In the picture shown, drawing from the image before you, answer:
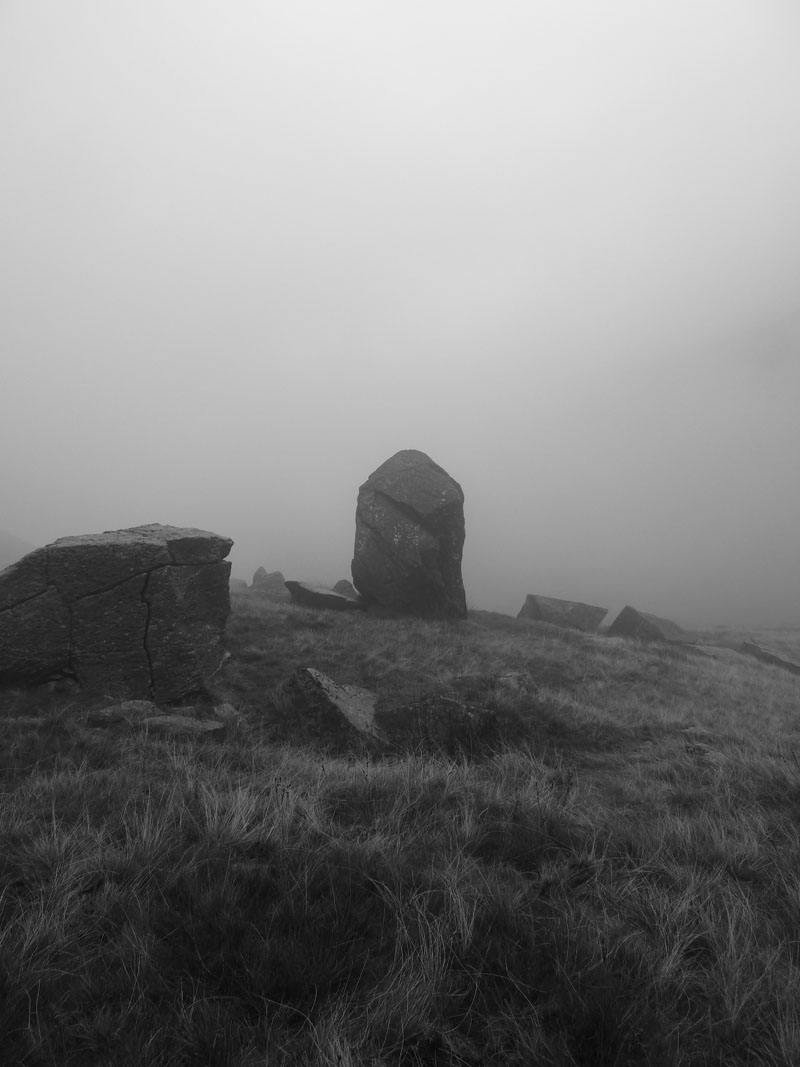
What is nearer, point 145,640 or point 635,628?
point 145,640

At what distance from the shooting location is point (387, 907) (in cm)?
326

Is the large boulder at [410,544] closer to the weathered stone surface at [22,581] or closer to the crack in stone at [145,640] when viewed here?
the crack in stone at [145,640]

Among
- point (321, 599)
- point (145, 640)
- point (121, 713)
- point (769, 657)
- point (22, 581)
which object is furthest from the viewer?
point (769, 657)

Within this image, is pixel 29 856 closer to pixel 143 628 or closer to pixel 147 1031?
pixel 147 1031

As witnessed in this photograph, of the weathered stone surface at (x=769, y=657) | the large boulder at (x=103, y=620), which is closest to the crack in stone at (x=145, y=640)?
the large boulder at (x=103, y=620)

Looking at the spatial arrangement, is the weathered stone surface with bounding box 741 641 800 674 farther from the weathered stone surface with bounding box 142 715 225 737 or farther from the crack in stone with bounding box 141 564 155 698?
the crack in stone with bounding box 141 564 155 698

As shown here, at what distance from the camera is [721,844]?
434cm

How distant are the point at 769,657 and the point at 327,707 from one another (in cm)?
2984

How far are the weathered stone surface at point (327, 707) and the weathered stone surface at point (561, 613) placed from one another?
21.5 meters

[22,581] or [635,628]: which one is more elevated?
[22,581]

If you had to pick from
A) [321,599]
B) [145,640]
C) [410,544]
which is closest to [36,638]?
[145,640]

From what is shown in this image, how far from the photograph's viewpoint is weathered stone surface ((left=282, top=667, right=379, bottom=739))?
8.05 m

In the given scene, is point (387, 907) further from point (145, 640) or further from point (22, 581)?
point (22, 581)

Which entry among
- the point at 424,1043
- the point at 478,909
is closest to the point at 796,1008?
the point at 478,909
